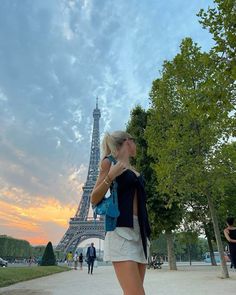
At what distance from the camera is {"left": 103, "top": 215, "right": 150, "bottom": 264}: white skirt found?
119 inches

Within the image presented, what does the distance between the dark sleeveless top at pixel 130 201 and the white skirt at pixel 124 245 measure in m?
0.05

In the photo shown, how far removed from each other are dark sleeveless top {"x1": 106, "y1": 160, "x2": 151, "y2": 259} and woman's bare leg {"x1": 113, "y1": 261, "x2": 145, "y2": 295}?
23 centimetres

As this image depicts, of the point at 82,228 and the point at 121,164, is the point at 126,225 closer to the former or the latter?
the point at 121,164

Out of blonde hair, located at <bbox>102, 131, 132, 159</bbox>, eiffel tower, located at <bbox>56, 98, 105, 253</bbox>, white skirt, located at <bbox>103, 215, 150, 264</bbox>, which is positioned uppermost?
eiffel tower, located at <bbox>56, 98, 105, 253</bbox>

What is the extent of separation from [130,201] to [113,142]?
0.62 m

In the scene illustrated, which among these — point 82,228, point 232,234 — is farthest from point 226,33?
point 82,228

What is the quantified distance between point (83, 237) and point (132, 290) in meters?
79.5

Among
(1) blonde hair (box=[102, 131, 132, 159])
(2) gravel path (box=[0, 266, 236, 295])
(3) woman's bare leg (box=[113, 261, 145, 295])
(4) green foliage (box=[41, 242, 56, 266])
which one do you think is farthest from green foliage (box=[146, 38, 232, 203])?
(4) green foliage (box=[41, 242, 56, 266])

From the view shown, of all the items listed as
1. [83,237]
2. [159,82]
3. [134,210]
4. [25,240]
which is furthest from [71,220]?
[134,210]

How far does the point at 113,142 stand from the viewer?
11.4 ft

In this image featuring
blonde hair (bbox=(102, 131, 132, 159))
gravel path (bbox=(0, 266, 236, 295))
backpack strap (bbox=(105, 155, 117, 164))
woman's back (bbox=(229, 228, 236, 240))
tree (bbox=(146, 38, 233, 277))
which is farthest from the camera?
tree (bbox=(146, 38, 233, 277))

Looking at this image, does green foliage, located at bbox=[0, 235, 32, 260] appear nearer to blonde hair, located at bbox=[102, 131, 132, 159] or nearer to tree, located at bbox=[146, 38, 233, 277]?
tree, located at bbox=[146, 38, 233, 277]

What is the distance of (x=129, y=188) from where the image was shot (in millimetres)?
3271

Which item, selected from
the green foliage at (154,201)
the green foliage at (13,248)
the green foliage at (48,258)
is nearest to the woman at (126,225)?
the green foliage at (154,201)
